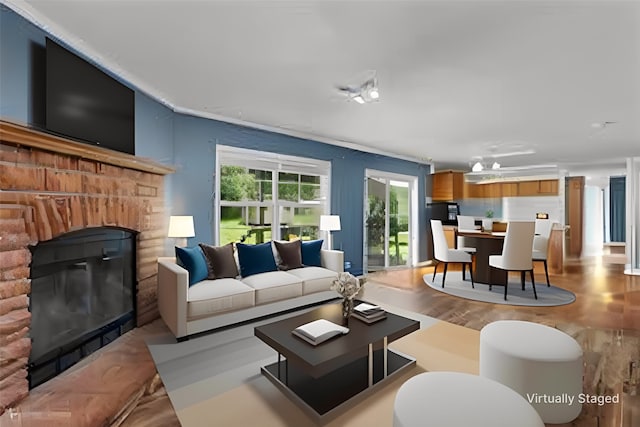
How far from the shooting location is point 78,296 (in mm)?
2549

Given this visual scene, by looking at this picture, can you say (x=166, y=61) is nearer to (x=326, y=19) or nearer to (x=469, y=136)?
(x=326, y=19)

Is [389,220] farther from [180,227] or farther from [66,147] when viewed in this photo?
[66,147]

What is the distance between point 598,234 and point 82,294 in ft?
41.0

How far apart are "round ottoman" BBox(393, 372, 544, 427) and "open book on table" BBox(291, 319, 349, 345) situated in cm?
70

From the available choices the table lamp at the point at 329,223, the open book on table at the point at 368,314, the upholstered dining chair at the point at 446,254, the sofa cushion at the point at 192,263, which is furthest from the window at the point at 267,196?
the open book on table at the point at 368,314

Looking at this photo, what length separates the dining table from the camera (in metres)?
4.86

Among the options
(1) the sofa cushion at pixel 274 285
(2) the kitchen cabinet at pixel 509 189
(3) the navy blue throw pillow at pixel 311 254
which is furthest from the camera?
(2) the kitchen cabinet at pixel 509 189

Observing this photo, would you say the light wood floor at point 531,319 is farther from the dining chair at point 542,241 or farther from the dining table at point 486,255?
the dining table at point 486,255

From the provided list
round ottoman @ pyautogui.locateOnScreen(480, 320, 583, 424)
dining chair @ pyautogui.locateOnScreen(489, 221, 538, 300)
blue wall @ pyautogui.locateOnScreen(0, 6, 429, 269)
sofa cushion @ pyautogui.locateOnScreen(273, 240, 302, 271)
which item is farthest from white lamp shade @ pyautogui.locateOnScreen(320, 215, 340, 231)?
round ottoman @ pyautogui.locateOnScreen(480, 320, 583, 424)

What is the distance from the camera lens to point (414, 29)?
6.59ft

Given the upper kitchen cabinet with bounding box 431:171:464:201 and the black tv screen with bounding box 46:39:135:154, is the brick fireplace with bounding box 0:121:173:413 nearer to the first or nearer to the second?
the black tv screen with bounding box 46:39:135:154

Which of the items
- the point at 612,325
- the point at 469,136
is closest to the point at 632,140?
the point at 469,136

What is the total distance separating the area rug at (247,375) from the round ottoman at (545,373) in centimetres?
56

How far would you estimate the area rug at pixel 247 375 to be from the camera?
1.82 metres
